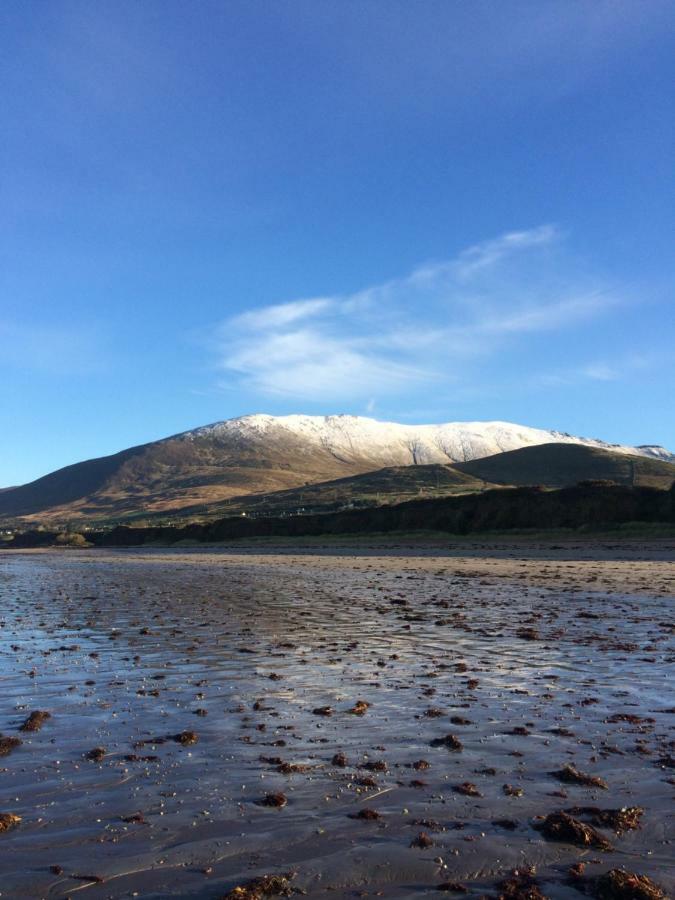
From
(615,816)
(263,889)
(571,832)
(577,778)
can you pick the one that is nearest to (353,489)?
(577,778)

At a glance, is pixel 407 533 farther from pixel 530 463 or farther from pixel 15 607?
pixel 530 463

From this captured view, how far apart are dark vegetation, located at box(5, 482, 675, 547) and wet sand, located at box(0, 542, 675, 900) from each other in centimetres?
3511

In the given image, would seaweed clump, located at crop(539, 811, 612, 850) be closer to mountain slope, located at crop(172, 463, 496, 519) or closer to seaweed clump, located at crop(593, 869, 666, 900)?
seaweed clump, located at crop(593, 869, 666, 900)

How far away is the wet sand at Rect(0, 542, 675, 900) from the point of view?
5684mm

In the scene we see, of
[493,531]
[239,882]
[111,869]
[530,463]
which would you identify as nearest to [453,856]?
[239,882]

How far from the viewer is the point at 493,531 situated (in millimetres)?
58062

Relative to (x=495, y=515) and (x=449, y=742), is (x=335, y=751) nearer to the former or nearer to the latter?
(x=449, y=742)

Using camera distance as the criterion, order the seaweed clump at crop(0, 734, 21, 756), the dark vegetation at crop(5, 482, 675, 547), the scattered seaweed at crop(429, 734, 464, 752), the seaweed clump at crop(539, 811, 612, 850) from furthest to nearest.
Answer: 1. the dark vegetation at crop(5, 482, 675, 547)
2. the seaweed clump at crop(0, 734, 21, 756)
3. the scattered seaweed at crop(429, 734, 464, 752)
4. the seaweed clump at crop(539, 811, 612, 850)

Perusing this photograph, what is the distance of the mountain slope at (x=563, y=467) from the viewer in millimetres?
145500

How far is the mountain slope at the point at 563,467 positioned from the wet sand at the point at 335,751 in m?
128

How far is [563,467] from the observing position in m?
167

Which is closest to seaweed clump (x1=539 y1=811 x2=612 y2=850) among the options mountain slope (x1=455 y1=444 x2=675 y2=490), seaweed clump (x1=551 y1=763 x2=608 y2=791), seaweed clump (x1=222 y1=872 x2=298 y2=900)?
seaweed clump (x1=551 y1=763 x2=608 y2=791)

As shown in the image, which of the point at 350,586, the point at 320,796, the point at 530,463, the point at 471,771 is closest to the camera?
the point at 320,796

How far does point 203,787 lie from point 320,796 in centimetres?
134
